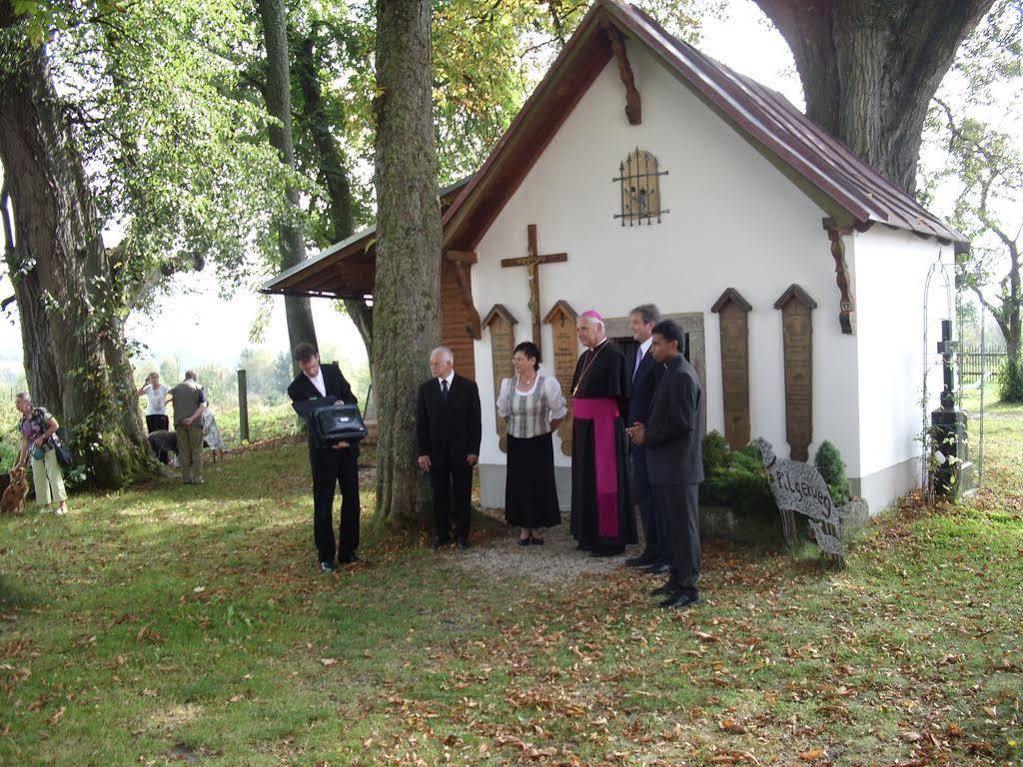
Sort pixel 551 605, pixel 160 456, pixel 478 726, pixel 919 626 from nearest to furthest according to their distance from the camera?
pixel 478 726 → pixel 919 626 → pixel 551 605 → pixel 160 456

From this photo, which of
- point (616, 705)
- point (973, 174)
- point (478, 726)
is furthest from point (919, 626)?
point (973, 174)

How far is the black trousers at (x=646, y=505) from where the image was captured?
8.20 m

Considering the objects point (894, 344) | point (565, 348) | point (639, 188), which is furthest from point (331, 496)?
point (894, 344)

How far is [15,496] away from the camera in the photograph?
12625 mm

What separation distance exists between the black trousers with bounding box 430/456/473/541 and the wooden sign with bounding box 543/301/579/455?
1805mm

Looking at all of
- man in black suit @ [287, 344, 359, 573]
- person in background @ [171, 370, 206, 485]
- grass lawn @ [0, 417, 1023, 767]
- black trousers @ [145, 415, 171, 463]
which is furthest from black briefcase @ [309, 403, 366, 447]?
black trousers @ [145, 415, 171, 463]

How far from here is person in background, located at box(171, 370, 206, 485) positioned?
15016mm

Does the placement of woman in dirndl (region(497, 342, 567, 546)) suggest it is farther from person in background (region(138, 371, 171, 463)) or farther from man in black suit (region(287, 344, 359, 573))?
person in background (region(138, 371, 171, 463))

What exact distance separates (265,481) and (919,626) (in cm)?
1080

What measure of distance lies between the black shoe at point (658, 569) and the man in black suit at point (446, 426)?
1837mm

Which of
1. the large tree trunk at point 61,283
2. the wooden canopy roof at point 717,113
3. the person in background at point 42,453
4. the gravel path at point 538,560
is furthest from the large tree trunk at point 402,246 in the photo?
the large tree trunk at point 61,283

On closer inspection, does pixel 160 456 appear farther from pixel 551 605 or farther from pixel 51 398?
pixel 551 605

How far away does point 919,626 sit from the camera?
6367 millimetres

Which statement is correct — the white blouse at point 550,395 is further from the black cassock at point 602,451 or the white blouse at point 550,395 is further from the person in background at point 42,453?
the person in background at point 42,453
